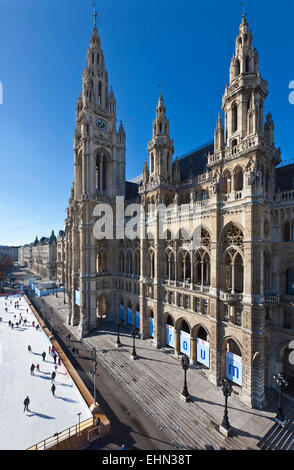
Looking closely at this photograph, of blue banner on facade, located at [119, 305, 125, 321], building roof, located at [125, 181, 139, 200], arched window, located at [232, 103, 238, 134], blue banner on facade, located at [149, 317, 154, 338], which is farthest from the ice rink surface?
arched window, located at [232, 103, 238, 134]

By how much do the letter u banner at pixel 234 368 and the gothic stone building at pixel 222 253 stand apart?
12cm

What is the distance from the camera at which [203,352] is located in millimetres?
26203

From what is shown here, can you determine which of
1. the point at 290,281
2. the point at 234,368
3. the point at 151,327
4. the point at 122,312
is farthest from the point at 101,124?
the point at 234,368

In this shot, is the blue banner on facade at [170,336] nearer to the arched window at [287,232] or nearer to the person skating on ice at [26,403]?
the person skating on ice at [26,403]

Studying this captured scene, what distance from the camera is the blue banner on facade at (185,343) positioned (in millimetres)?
28298

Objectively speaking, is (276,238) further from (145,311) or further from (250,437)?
(145,311)

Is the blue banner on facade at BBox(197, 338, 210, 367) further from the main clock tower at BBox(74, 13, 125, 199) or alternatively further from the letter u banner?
the main clock tower at BBox(74, 13, 125, 199)

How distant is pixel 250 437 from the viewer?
17203mm

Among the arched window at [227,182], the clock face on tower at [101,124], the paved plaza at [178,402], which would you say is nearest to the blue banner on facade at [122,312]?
the paved plaza at [178,402]

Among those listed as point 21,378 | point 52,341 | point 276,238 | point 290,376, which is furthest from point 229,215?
point 52,341

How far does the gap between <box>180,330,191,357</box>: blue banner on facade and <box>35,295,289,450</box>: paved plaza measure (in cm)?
161

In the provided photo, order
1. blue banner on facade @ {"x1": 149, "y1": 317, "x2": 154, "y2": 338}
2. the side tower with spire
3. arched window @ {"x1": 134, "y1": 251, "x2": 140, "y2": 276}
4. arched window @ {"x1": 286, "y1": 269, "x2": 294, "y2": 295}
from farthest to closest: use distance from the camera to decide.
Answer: arched window @ {"x1": 134, "y1": 251, "x2": 140, "y2": 276}, blue banner on facade @ {"x1": 149, "y1": 317, "x2": 154, "y2": 338}, arched window @ {"x1": 286, "y1": 269, "x2": 294, "y2": 295}, the side tower with spire

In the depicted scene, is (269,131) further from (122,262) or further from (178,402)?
(178,402)

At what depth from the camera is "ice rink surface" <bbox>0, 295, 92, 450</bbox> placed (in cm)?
1756
